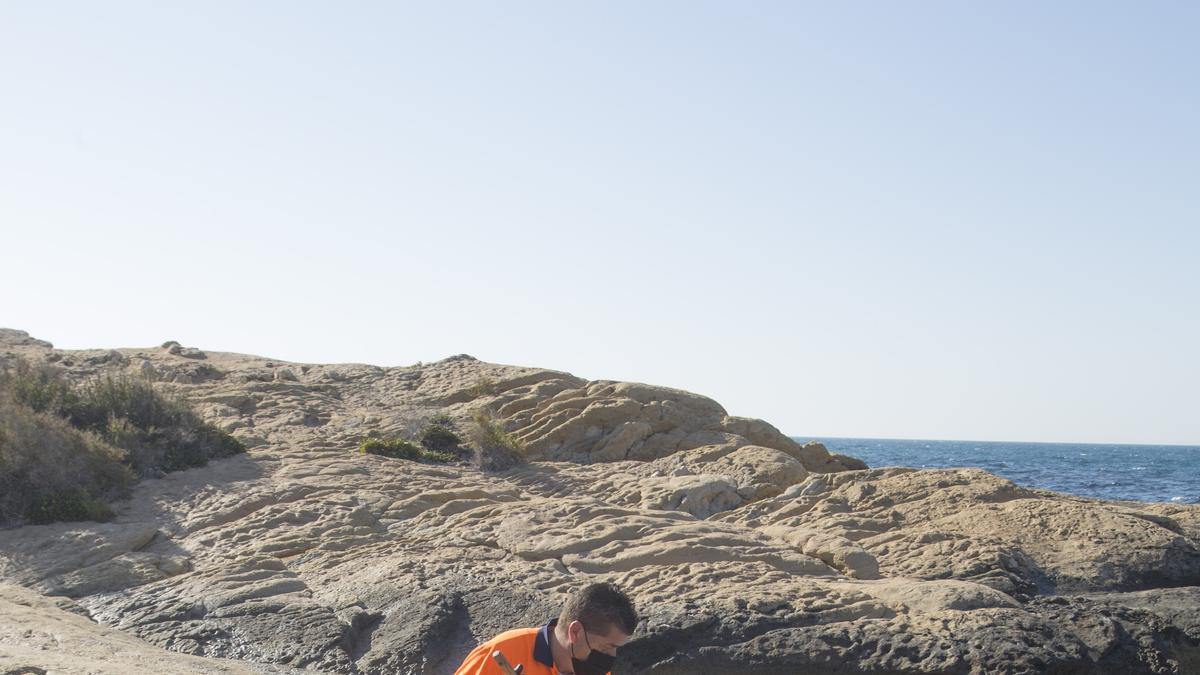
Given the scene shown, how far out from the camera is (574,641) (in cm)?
444

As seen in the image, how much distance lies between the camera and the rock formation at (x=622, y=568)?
10.7 meters

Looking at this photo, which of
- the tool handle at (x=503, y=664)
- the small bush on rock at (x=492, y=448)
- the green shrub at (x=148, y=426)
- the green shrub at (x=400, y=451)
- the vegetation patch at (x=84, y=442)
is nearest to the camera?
the tool handle at (x=503, y=664)

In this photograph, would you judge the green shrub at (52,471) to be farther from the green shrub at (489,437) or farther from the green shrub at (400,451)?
the green shrub at (489,437)

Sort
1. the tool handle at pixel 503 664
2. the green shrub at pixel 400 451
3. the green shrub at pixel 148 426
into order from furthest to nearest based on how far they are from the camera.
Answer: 1. the green shrub at pixel 400 451
2. the green shrub at pixel 148 426
3. the tool handle at pixel 503 664

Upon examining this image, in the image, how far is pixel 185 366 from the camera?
977 inches

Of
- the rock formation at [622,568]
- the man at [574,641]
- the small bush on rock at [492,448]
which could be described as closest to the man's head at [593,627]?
the man at [574,641]

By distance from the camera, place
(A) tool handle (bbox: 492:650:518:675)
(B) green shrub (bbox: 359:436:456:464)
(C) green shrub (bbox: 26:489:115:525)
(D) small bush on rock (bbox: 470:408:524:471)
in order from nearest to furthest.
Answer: (A) tool handle (bbox: 492:650:518:675) → (C) green shrub (bbox: 26:489:115:525) → (D) small bush on rock (bbox: 470:408:524:471) → (B) green shrub (bbox: 359:436:456:464)

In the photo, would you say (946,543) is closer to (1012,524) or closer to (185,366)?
(1012,524)

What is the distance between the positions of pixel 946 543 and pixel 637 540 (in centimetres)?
352

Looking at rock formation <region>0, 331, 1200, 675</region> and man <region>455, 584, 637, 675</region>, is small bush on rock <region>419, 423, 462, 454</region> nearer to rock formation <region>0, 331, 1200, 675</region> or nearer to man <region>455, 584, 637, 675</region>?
rock formation <region>0, 331, 1200, 675</region>

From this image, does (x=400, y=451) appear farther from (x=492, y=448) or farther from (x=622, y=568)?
(x=622, y=568)

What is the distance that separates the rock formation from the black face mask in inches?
211

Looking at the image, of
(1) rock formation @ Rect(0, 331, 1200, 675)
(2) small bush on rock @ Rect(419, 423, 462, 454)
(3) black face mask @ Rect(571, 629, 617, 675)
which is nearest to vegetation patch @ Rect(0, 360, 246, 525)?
(1) rock formation @ Rect(0, 331, 1200, 675)

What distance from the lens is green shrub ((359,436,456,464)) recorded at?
1784 centimetres
